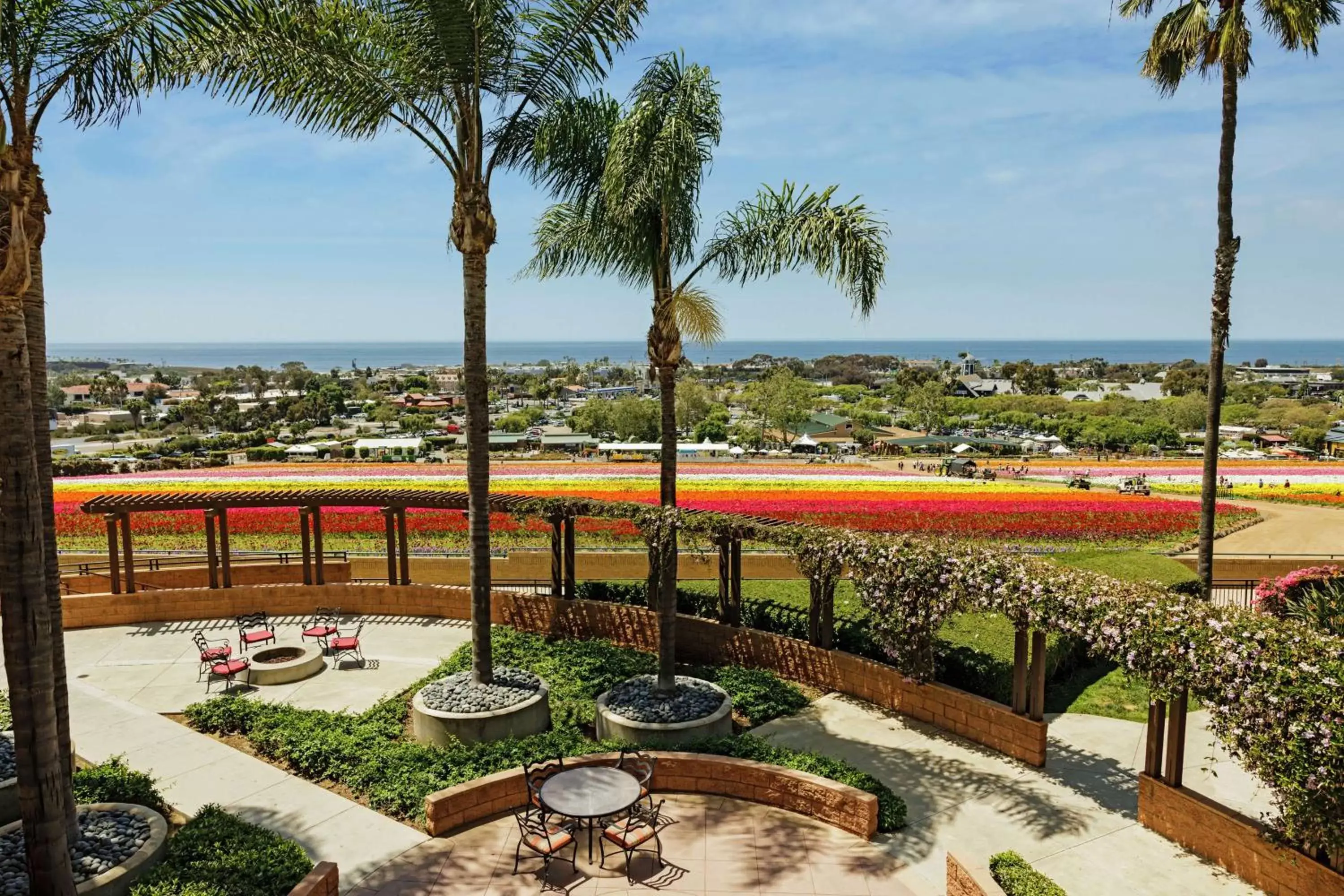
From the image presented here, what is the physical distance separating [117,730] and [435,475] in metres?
26.5

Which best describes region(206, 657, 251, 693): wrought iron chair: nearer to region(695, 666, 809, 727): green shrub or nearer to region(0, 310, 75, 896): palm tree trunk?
region(0, 310, 75, 896): palm tree trunk

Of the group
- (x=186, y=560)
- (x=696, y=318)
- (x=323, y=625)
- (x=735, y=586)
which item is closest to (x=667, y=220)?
(x=696, y=318)

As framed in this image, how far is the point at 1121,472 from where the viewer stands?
150 feet

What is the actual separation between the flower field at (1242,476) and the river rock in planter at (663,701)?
33.3m

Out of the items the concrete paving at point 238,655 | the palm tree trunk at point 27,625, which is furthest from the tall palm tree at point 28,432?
the concrete paving at point 238,655

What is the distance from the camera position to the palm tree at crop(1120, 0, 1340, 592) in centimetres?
1286

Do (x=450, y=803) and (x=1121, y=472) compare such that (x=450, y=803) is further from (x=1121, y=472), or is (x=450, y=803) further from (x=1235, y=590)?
(x=1121, y=472)

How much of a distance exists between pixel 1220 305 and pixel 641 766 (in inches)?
489

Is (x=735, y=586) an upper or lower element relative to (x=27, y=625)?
lower

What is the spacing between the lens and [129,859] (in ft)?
22.9

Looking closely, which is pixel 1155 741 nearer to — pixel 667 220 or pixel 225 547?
pixel 667 220

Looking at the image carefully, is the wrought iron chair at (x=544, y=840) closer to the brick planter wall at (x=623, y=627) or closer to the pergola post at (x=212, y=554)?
the brick planter wall at (x=623, y=627)

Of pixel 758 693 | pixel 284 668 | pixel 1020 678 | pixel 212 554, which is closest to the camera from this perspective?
pixel 1020 678

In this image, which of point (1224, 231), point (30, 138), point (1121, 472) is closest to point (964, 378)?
point (1121, 472)
